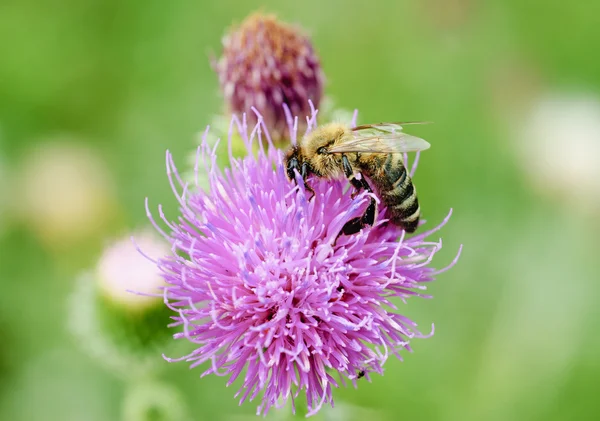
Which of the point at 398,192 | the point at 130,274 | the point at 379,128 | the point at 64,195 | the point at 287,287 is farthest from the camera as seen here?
the point at 64,195

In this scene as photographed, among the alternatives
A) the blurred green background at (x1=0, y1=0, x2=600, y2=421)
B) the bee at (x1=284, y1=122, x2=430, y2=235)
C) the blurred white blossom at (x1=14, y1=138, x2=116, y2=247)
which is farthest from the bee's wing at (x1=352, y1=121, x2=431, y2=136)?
the blurred white blossom at (x1=14, y1=138, x2=116, y2=247)

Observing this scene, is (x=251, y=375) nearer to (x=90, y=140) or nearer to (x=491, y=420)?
(x=491, y=420)

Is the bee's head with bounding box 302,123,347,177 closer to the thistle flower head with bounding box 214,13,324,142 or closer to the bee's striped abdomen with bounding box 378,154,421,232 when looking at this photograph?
the bee's striped abdomen with bounding box 378,154,421,232

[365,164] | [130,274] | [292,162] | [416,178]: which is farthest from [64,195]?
[365,164]

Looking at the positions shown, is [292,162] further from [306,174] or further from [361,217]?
[361,217]

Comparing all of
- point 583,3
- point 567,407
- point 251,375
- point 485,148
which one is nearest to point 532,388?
point 567,407

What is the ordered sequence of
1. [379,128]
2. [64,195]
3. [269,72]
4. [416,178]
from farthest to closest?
[416,178]
[64,195]
[269,72]
[379,128]
